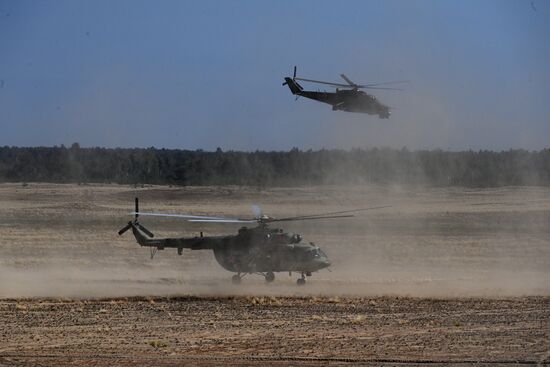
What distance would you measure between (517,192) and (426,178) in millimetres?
8754

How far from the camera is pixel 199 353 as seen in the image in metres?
23.4

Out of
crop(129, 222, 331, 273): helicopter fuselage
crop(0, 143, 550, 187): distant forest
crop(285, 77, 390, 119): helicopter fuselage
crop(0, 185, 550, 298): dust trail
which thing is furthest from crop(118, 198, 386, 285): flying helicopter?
crop(0, 143, 550, 187): distant forest

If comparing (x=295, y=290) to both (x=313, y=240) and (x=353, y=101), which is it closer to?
(x=353, y=101)

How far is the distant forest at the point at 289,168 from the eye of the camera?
97.4m

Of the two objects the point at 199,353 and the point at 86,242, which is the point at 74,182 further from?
the point at 199,353

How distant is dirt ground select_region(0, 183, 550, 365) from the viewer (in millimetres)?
23922

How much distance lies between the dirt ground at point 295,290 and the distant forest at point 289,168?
34.3 ft

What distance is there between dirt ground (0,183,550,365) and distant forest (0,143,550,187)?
10448 mm

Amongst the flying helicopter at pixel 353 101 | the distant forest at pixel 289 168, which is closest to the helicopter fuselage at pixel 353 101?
the flying helicopter at pixel 353 101

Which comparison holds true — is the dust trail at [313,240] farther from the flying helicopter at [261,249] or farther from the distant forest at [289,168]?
the distant forest at [289,168]

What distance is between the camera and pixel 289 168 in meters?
109

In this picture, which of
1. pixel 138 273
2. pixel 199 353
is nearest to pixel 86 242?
pixel 138 273

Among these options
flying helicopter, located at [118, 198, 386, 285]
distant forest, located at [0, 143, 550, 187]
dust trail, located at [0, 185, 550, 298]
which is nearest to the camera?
flying helicopter, located at [118, 198, 386, 285]

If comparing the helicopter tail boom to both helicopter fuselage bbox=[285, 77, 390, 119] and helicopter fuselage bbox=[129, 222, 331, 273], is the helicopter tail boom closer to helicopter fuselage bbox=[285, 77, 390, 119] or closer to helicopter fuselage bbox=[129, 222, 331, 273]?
helicopter fuselage bbox=[285, 77, 390, 119]
